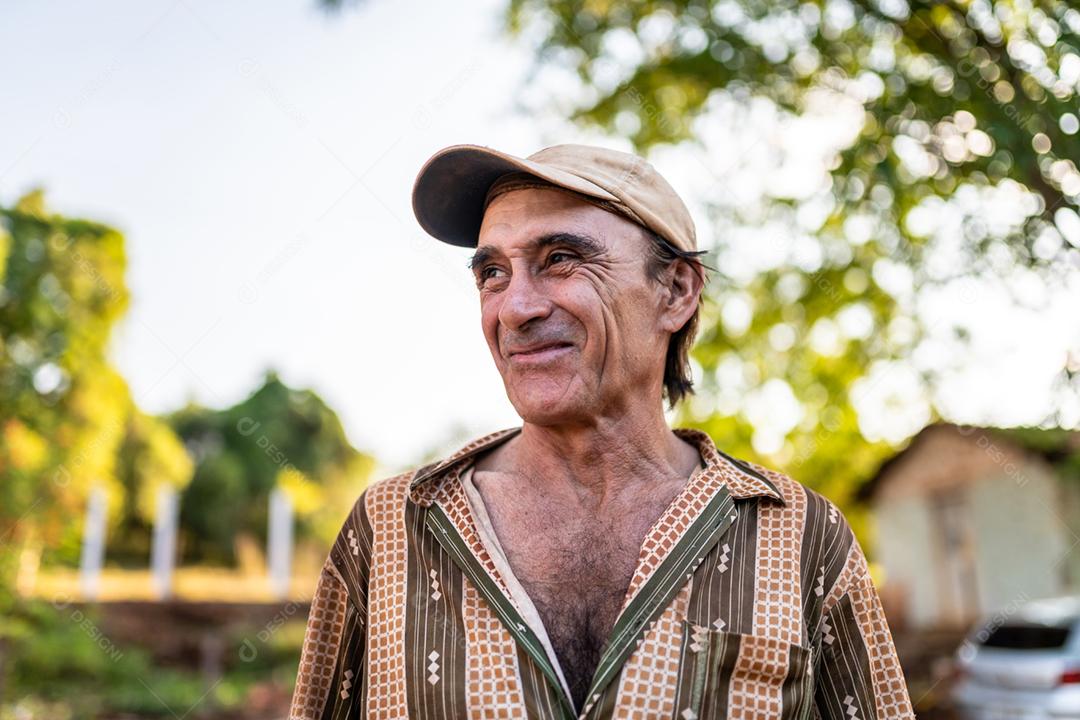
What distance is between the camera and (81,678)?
1374 centimetres

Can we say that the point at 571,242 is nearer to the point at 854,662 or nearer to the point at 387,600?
the point at 387,600

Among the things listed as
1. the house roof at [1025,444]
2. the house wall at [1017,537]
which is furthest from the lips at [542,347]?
the house wall at [1017,537]

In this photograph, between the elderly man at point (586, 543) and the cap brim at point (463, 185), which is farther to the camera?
the cap brim at point (463, 185)

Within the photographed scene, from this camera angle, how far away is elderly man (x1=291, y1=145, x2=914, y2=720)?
1549mm

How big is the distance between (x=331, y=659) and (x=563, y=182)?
0.99 metres

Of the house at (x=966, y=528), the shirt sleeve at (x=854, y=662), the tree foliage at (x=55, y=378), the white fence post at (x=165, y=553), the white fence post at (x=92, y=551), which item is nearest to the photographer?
the shirt sleeve at (x=854, y=662)

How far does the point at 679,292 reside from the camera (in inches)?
77.3

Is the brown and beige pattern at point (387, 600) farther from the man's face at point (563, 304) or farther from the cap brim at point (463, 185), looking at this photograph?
the cap brim at point (463, 185)

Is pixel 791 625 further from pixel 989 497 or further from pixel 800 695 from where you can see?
pixel 989 497

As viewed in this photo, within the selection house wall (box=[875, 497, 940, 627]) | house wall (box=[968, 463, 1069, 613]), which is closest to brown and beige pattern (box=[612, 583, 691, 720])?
house wall (box=[968, 463, 1069, 613])

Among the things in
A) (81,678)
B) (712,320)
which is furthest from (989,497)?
(81,678)

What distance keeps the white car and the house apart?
522cm

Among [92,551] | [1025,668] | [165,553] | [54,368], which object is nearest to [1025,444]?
[1025,668]

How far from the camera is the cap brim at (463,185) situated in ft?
5.72
